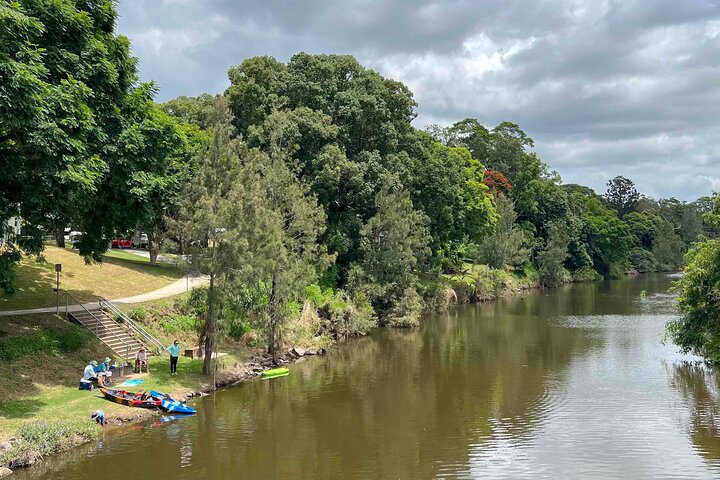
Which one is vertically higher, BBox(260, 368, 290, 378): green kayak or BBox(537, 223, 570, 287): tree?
BBox(537, 223, 570, 287): tree

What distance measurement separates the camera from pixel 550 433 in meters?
21.6

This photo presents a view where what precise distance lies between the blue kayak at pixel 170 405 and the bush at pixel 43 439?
3142 millimetres

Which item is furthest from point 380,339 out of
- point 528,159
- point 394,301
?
point 528,159

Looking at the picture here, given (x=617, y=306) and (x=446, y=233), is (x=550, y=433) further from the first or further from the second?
(x=617, y=306)

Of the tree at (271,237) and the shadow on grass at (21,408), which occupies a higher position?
the tree at (271,237)

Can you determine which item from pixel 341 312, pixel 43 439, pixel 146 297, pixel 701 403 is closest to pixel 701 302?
pixel 701 403

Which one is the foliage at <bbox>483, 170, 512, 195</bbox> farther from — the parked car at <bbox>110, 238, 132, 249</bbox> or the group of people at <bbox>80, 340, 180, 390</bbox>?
the group of people at <bbox>80, 340, 180, 390</bbox>

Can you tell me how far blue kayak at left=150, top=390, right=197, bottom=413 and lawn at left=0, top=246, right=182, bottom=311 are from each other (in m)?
8.86

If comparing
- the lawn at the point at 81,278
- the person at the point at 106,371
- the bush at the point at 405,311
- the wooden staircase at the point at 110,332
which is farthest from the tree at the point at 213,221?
the bush at the point at 405,311

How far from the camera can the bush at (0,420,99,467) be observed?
17391 millimetres

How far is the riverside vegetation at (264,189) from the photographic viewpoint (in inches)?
835

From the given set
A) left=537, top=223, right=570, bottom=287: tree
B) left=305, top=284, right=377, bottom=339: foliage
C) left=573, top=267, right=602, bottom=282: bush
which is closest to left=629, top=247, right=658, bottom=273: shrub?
left=573, top=267, right=602, bottom=282: bush

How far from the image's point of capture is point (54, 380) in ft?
76.3

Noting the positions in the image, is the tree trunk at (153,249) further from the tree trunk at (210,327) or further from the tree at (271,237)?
the tree trunk at (210,327)
